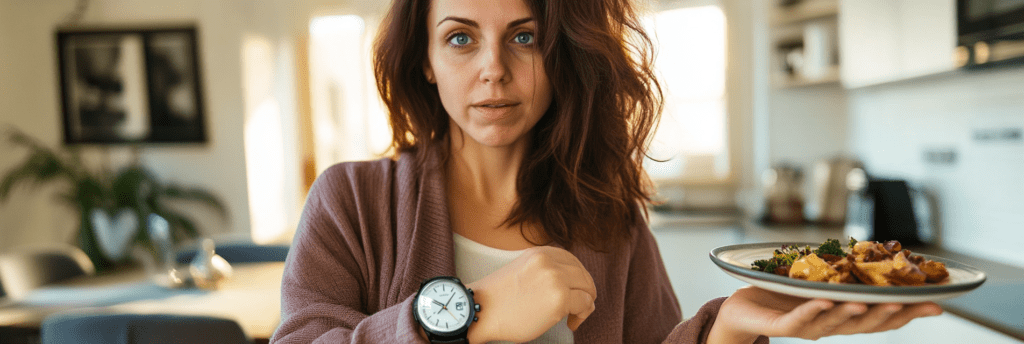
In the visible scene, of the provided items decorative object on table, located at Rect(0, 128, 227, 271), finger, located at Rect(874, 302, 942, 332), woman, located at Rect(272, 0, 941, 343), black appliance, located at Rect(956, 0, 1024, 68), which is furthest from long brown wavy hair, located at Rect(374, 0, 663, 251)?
decorative object on table, located at Rect(0, 128, 227, 271)

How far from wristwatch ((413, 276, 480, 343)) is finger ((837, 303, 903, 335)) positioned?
425 millimetres

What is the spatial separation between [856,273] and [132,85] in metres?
4.88

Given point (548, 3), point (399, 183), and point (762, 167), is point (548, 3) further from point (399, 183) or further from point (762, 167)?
point (762, 167)

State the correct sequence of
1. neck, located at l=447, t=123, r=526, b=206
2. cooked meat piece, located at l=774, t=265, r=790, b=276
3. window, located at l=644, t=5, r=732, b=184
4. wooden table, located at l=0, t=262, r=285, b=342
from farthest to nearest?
1. window, located at l=644, t=5, r=732, b=184
2. wooden table, located at l=0, t=262, r=285, b=342
3. neck, located at l=447, t=123, r=526, b=206
4. cooked meat piece, located at l=774, t=265, r=790, b=276

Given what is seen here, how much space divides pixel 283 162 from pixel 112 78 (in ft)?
4.38

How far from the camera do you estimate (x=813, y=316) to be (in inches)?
24.8

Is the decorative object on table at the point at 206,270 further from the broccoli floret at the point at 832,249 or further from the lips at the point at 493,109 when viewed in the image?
the broccoli floret at the point at 832,249


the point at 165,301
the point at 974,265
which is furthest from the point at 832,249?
the point at 165,301

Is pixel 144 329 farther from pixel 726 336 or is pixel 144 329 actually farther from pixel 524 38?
pixel 726 336

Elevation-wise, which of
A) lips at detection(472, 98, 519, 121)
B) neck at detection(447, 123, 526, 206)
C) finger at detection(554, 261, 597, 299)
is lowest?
finger at detection(554, 261, 597, 299)

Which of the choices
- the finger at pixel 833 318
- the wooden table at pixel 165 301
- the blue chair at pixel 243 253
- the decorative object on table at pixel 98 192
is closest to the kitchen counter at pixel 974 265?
the finger at pixel 833 318

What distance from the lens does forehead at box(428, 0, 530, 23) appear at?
0.91 meters

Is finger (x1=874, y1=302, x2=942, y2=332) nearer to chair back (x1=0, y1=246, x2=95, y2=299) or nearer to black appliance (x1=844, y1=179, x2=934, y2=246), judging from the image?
black appliance (x1=844, y1=179, x2=934, y2=246)

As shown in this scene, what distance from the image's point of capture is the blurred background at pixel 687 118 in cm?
222
